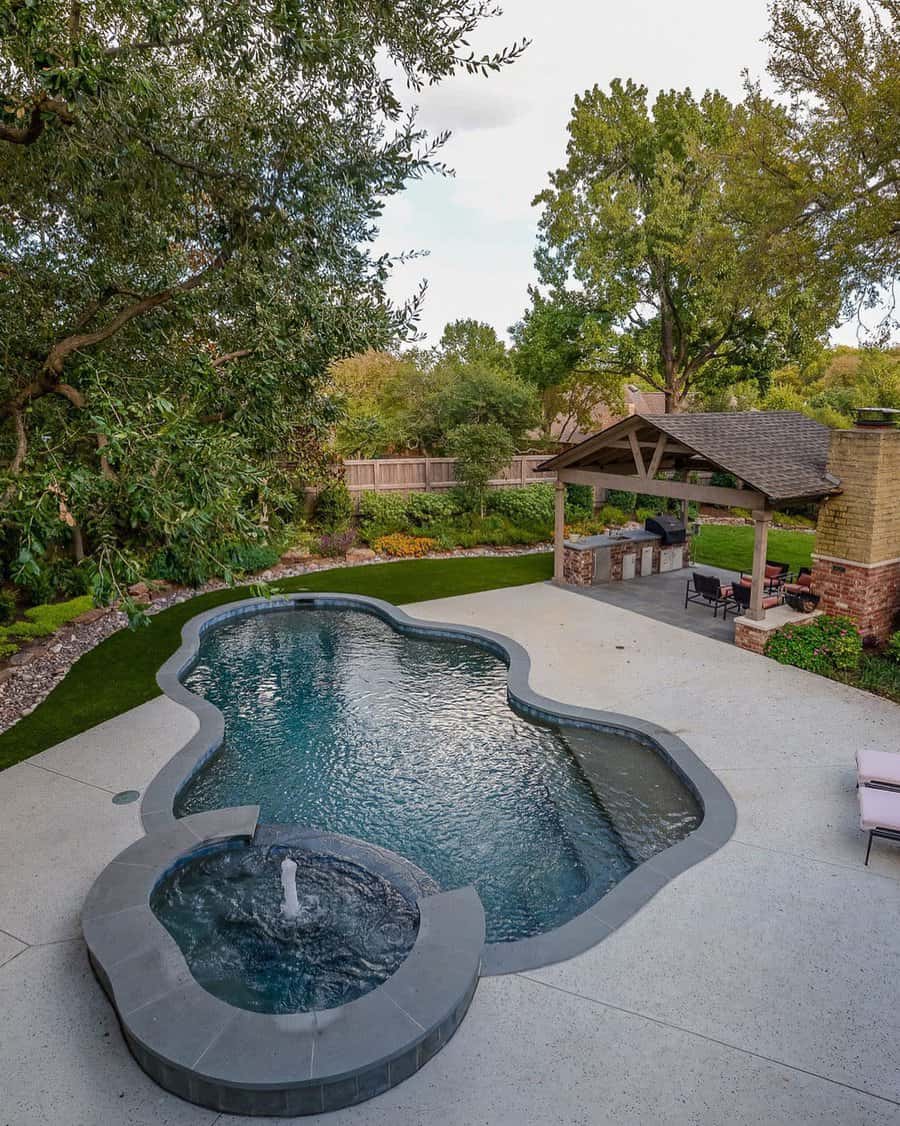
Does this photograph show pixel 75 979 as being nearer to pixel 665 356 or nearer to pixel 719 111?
pixel 665 356

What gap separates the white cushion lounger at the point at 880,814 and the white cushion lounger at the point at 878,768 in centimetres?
28

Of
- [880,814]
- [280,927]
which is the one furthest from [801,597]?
[280,927]

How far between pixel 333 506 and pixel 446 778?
1223cm

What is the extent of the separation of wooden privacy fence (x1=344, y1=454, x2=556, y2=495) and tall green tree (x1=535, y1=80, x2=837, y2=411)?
20.8ft

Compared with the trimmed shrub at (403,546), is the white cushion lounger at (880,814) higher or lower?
lower

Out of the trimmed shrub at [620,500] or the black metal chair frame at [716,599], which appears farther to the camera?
the trimmed shrub at [620,500]

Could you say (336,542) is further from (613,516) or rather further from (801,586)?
(801,586)

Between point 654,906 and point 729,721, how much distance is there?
405 centimetres

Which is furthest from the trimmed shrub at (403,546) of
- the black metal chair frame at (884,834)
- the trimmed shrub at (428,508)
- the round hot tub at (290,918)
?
the black metal chair frame at (884,834)

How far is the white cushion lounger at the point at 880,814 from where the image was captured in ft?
21.3

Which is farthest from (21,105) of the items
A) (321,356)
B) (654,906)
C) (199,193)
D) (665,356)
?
(665,356)

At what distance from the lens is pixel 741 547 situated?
20047 mm

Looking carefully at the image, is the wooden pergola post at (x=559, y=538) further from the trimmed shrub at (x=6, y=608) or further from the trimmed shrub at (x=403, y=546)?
the trimmed shrub at (x=6, y=608)

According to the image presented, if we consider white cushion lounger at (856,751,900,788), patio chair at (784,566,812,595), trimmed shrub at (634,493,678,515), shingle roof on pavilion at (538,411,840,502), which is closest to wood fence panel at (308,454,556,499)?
trimmed shrub at (634,493,678,515)
